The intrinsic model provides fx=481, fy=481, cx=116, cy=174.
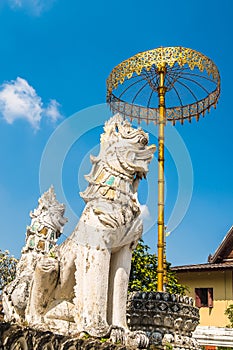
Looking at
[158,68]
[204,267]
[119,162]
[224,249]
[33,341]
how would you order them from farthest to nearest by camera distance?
1. [224,249]
2. [204,267]
3. [158,68]
4. [119,162]
5. [33,341]

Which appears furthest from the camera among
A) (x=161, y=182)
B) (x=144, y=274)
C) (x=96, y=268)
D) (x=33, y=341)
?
(x=144, y=274)

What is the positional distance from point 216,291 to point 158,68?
53.7 feet

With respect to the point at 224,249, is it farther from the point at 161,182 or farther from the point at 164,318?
the point at 164,318

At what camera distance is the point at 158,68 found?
357 inches

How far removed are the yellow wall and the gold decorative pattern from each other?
13.9 metres

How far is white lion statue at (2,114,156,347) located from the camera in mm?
5414

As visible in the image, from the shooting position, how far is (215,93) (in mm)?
9867

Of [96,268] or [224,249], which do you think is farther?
[224,249]

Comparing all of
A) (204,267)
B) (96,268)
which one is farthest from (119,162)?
(204,267)

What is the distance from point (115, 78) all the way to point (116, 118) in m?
2.88

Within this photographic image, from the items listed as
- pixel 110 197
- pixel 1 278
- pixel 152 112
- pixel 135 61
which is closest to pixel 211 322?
pixel 1 278

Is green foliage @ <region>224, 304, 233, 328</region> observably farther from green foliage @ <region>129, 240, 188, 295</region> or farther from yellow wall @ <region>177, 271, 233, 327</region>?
green foliage @ <region>129, 240, 188, 295</region>

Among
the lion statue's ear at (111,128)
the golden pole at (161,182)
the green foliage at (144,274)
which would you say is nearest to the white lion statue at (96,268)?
the lion statue's ear at (111,128)

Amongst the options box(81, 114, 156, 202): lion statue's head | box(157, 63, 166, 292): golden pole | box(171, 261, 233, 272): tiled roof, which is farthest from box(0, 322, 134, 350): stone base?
box(171, 261, 233, 272): tiled roof
